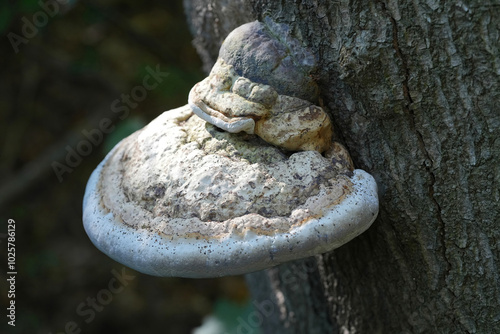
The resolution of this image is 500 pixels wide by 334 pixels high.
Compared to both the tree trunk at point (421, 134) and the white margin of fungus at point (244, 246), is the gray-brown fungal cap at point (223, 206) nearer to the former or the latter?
the white margin of fungus at point (244, 246)

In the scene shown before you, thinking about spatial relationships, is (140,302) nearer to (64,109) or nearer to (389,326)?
(64,109)

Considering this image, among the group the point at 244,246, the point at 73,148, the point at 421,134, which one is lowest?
the point at 73,148

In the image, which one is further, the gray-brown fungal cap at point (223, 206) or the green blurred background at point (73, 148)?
the green blurred background at point (73, 148)

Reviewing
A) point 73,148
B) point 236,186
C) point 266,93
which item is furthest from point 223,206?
point 73,148

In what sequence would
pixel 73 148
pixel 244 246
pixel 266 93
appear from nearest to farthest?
pixel 244 246 → pixel 266 93 → pixel 73 148

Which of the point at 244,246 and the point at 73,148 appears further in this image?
the point at 73,148

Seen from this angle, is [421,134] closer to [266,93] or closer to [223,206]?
[266,93]

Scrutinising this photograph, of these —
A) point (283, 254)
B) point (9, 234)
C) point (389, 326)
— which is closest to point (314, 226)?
point (283, 254)

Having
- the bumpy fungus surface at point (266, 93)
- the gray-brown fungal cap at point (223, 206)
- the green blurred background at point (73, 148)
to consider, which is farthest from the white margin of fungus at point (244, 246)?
the green blurred background at point (73, 148)
